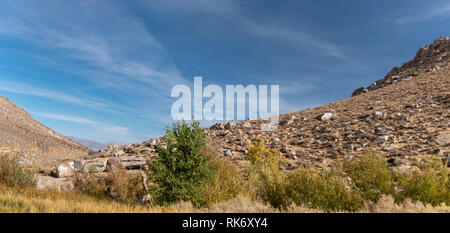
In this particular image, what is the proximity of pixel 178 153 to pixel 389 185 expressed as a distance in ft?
29.9

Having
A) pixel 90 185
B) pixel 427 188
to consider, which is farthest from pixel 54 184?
pixel 427 188

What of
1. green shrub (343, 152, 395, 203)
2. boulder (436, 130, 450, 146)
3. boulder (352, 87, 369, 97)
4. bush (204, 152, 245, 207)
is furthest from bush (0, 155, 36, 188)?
boulder (352, 87, 369, 97)

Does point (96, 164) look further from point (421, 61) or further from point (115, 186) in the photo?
point (421, 61)

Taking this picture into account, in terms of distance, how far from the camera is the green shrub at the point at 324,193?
10509 mm

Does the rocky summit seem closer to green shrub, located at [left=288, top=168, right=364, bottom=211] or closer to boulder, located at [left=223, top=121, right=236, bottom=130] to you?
boulder, located at [left=223, top=121, right=236, bottom=130]

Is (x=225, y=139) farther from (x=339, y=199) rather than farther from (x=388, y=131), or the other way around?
(x=339, y=199)

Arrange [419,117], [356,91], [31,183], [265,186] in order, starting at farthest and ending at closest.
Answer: [356,91]
[419,117]
[31,183]
[265,186]

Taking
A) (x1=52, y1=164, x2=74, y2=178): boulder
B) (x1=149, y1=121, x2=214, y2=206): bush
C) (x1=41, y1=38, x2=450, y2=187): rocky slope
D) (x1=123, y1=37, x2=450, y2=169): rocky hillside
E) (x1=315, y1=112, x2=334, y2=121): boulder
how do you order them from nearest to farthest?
(x1=149, y1=121, x2=214, y2=206): bush → (x1=52, y1=164, x2=74, y2=178): boulder → (x1=41, y1=38, x2=450, y2=187): rocky slope → (x1=123, y1=37, x2=450, y2=169): rocky hillside → (x1=315, y1=112, x2=334, y2=121): boulder

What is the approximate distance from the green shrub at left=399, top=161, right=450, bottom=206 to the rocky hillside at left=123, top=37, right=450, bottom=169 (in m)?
5.66

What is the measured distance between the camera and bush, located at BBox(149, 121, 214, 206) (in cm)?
1241

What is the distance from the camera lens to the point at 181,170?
43.2ft

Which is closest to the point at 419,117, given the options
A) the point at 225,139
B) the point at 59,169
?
the point at 225,139

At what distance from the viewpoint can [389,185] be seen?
11.4m

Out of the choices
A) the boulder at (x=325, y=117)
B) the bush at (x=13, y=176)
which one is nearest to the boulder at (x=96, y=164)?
the bush at (x=13, y=176)
